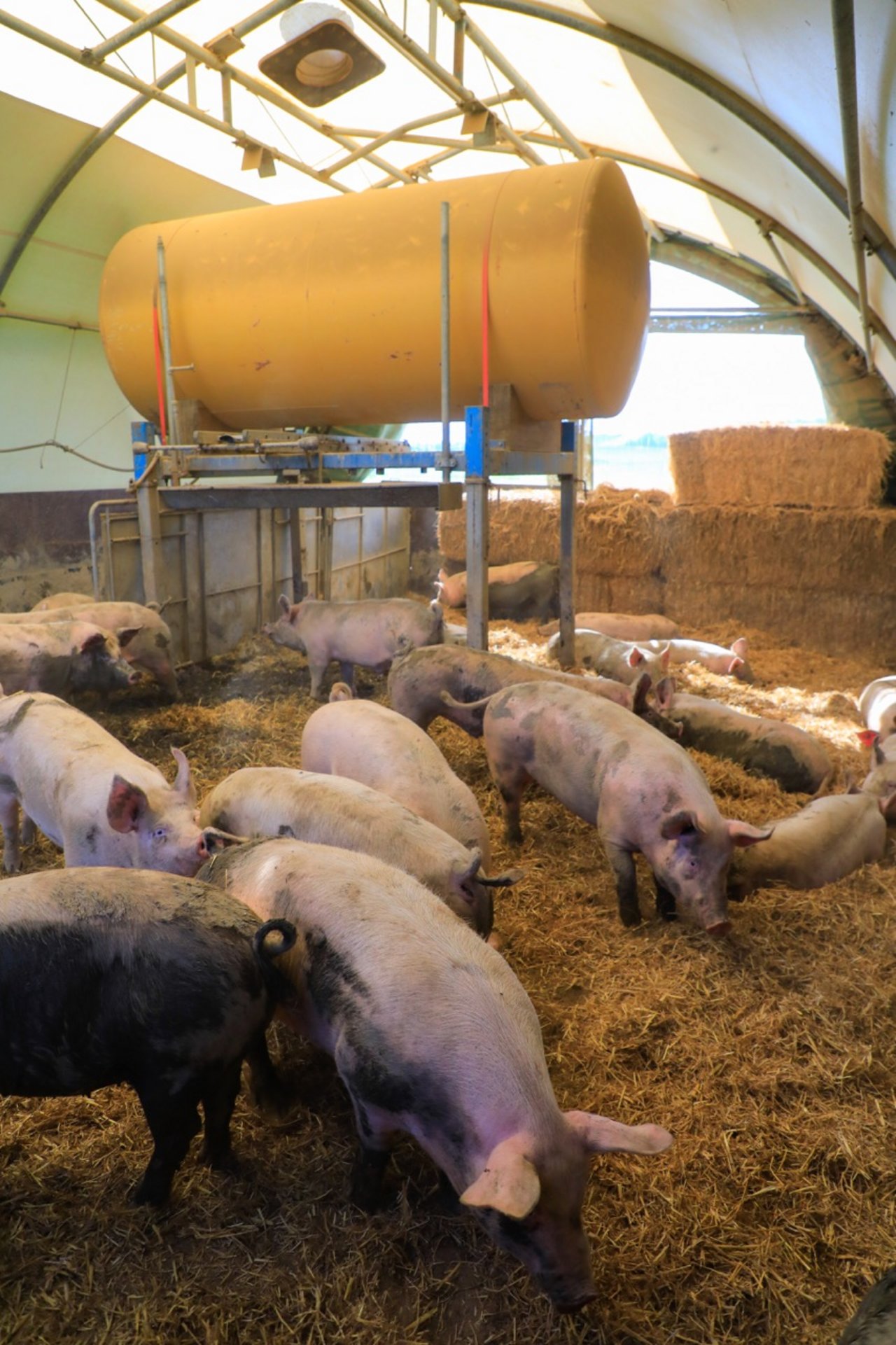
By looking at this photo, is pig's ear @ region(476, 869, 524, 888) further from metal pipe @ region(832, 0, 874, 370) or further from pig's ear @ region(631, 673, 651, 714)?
metal pipe @ region(832, 0, 874, 370)

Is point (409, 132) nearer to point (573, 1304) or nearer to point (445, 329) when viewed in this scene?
point (445, 329)

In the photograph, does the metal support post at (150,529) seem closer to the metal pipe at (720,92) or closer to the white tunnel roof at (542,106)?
the white tunnel roof at (542,106)

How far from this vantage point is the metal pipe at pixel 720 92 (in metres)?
5.63

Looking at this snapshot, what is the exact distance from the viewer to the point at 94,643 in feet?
18.7

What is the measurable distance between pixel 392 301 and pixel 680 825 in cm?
382

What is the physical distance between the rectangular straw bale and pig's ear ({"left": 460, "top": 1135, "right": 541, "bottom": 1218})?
8357mm

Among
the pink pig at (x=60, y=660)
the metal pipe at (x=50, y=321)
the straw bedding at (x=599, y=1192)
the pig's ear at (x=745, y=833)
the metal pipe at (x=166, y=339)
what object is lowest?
the straw bedding at (x=599, y=1192)

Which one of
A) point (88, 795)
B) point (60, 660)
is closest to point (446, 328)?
point (60, 660)

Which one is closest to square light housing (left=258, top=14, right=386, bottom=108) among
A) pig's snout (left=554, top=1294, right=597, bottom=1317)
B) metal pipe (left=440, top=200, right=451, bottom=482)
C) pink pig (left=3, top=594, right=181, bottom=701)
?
metal pipe (left=440, top=200, right=451, bottom=482)

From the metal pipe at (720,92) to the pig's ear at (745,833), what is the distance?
4046mm

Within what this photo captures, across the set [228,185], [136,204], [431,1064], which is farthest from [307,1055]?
[228,185]

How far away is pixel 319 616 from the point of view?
272 inches

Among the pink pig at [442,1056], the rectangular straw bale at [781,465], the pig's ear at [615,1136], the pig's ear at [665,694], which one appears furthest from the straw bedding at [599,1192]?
the rectangular straw bale at [781,465]

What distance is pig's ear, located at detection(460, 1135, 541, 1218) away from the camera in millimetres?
1734
